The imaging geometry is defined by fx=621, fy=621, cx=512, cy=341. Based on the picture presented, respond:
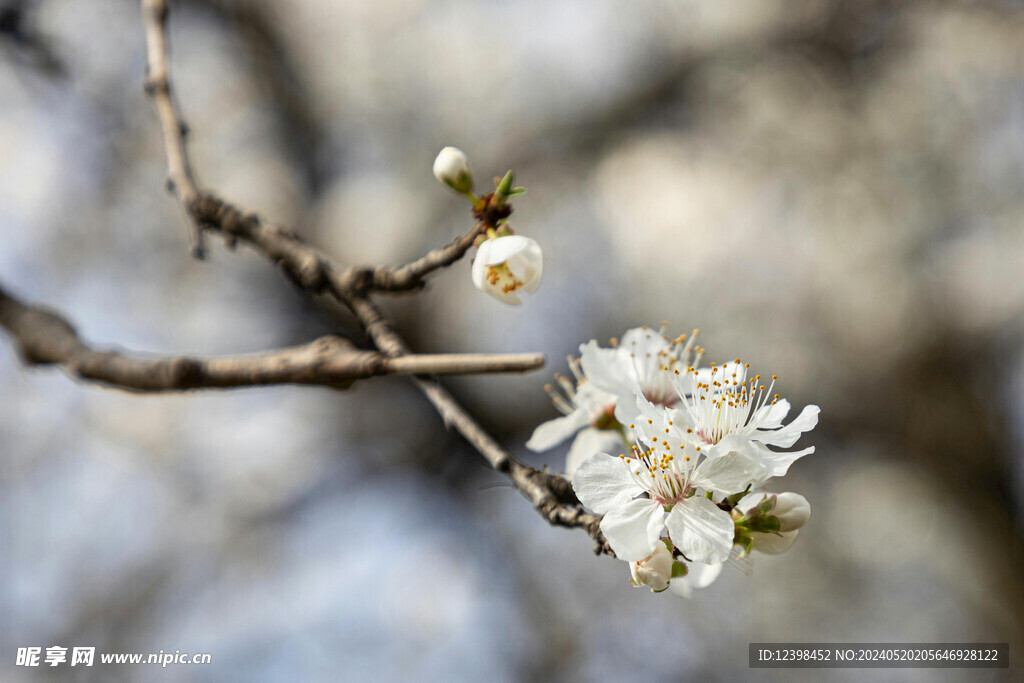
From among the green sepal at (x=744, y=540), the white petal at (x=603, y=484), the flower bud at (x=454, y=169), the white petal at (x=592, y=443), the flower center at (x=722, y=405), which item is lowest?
the green sepal at (x=744, y=540)

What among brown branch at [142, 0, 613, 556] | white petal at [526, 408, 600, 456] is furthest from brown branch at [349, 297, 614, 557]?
white petal at [526, 408, 600, 456]

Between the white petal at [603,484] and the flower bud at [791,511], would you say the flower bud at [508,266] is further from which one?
the flower bud at [791,511]

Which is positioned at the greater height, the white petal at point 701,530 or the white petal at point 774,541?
the white petal at point 701,530

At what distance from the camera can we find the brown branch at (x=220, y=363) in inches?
13.8

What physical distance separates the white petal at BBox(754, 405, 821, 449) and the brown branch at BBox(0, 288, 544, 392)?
0.23 m

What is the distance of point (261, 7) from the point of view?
7.30 feet

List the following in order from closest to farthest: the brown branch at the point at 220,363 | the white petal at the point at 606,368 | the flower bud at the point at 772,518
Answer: the brown branch at the point at 220,363 < the flower bud at the point at 772,518 < the white petal at the point at 606,368

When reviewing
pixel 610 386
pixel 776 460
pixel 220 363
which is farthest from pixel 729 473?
pixel 220 363

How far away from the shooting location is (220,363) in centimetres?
53

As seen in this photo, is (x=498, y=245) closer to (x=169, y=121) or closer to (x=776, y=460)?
(x=776, y=460)

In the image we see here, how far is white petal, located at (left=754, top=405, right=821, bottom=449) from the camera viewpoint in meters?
0.45

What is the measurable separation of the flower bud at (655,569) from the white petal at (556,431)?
23cm

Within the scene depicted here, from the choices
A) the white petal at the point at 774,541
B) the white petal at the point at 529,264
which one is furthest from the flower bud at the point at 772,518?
the white petal at the point at 529,264

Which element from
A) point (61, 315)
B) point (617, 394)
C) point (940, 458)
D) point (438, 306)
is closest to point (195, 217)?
point (61, 315)
